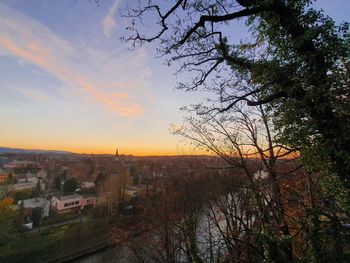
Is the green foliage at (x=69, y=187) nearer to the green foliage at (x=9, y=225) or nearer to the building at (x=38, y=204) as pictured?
the building at (x=38, y=204)

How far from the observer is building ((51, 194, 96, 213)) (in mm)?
37500

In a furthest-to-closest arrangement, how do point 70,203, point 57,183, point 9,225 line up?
point 57,183, point 70,203, point 9,225

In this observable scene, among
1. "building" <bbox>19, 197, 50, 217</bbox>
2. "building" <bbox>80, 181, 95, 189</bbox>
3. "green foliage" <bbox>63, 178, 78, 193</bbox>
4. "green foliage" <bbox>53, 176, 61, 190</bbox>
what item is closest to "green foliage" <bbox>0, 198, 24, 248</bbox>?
"building" <bbox>19, 197, 50, 217</bbox>

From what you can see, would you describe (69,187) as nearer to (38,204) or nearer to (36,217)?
(38,204)

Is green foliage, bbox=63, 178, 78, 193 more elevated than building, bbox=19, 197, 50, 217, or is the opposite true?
green foliage, bbox=63, 178, 78, 193

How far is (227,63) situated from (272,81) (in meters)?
1.33

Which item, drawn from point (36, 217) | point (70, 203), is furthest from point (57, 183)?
point (36, 217)

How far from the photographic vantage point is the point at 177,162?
19.2 m

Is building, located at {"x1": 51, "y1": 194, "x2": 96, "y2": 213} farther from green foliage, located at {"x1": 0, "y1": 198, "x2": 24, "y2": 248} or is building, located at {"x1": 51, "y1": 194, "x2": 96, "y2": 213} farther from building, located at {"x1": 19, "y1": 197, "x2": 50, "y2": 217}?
green foliage, located at {"x1": 0, "y1": 198, "x2": 24, "y2": 248}

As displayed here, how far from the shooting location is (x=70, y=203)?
39.0 metres

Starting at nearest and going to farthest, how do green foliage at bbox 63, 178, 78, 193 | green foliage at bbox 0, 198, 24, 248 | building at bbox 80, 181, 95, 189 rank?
green foliage at bbox 0, 198, 24, 248, green foliage at bbox 63, 178, 78, 193, building at bbox 80, 181, 95, 189

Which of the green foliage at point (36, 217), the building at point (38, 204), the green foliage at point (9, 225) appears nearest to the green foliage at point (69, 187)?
the building at point (38, 204)

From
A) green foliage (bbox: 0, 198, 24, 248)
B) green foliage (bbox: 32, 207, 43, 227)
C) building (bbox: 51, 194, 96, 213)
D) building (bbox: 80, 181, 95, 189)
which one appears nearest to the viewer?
green foliage (bbox: 0, 198, 24, 248)

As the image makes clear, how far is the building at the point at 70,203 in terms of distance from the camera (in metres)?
37.5
